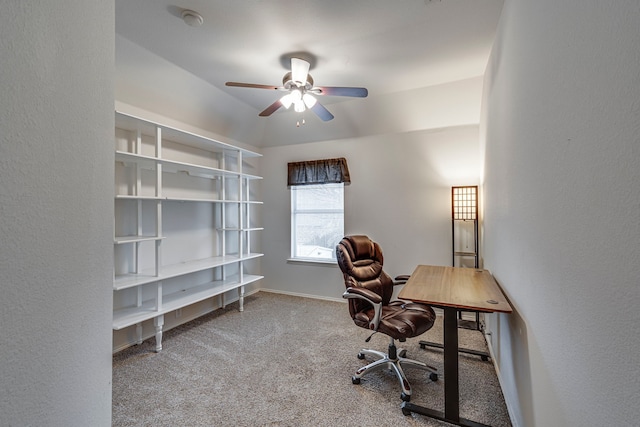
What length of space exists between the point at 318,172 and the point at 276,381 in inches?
114

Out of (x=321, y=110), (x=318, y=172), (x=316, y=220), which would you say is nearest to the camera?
(x=321, y=110)

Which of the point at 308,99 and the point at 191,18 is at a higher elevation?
the point at 191,18

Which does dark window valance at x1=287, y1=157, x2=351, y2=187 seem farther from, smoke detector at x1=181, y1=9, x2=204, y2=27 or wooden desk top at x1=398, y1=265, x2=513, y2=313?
smoke detector at x1=181, y1=9, x2=204, y2=27

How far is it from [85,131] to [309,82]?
2.29 metres

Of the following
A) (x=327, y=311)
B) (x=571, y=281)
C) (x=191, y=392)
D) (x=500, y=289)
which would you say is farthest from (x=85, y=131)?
(x=327, y=311)

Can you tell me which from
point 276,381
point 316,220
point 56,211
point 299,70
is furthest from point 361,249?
point 56,211

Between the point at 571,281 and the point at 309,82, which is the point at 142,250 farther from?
the point at 571,281

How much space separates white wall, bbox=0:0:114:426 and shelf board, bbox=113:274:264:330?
1927 mm

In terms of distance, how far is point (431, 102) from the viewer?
11.3ft

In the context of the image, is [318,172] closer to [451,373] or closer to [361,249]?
[361,249]

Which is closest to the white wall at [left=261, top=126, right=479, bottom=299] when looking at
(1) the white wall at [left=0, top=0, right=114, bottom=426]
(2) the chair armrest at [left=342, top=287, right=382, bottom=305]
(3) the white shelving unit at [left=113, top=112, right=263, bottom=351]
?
(3) the white shelving unit at [left=113, top=112, right=263, bottom=351]

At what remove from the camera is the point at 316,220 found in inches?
176

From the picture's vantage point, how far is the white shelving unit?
2.70 metres

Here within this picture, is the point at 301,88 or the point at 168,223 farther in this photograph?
the point at 168,223
